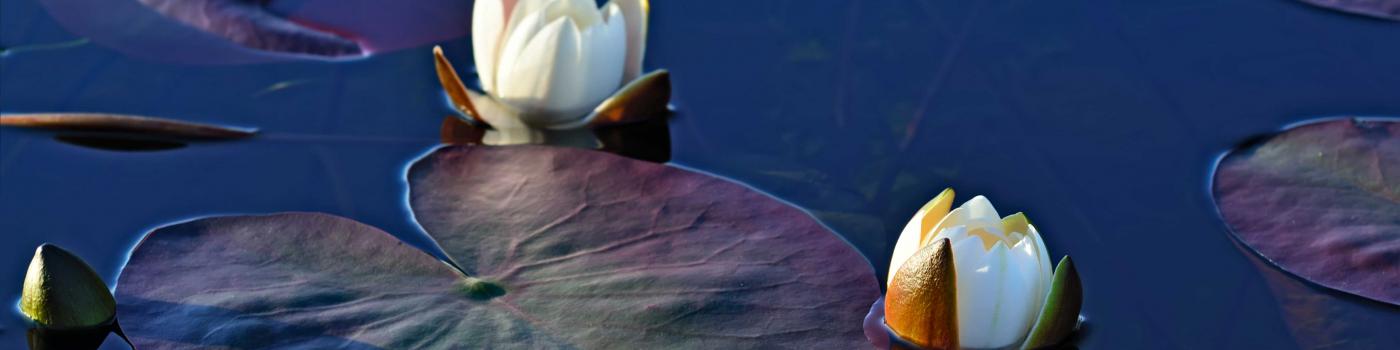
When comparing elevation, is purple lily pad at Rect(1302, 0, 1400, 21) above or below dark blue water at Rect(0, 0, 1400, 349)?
above

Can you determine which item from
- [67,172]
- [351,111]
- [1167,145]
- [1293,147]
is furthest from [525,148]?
[1293,147]

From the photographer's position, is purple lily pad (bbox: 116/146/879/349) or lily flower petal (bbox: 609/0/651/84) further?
lily flower petal (bbox: 609/0/651/84)

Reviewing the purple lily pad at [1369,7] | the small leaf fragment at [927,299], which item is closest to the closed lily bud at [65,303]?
the small leaf fragment at [927,299]

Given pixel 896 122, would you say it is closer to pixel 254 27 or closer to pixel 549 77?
pixel 549 77

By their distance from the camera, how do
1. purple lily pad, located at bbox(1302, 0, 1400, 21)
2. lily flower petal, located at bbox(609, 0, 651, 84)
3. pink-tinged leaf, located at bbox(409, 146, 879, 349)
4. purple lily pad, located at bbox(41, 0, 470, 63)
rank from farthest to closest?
purple lily pad, located at bbox(1302, 0, 1400, 21) → purple lily pad, located at bbox(41, 0, 470, 63) → lily flower petal, located at bbox(609, 0, 651, 84) → pink-tinged leaf, located at bbox(409, 146, 879, 349)

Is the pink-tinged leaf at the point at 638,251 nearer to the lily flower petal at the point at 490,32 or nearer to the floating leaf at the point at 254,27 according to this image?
the lily flower petal at the point at 490,32

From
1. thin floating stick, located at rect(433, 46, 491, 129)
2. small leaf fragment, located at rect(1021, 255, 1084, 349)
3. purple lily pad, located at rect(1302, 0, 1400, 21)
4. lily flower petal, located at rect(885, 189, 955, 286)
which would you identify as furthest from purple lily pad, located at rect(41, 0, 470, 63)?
purple lily pad, located at rect(1302, 0, 1400, 21)

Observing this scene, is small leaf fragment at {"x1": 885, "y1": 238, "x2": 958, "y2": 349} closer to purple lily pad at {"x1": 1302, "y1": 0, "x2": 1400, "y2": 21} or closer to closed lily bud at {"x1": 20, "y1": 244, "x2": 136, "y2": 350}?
closed lily bud at {"x1": 20, "y1": 244, "x2": 136, "y2": 350}
